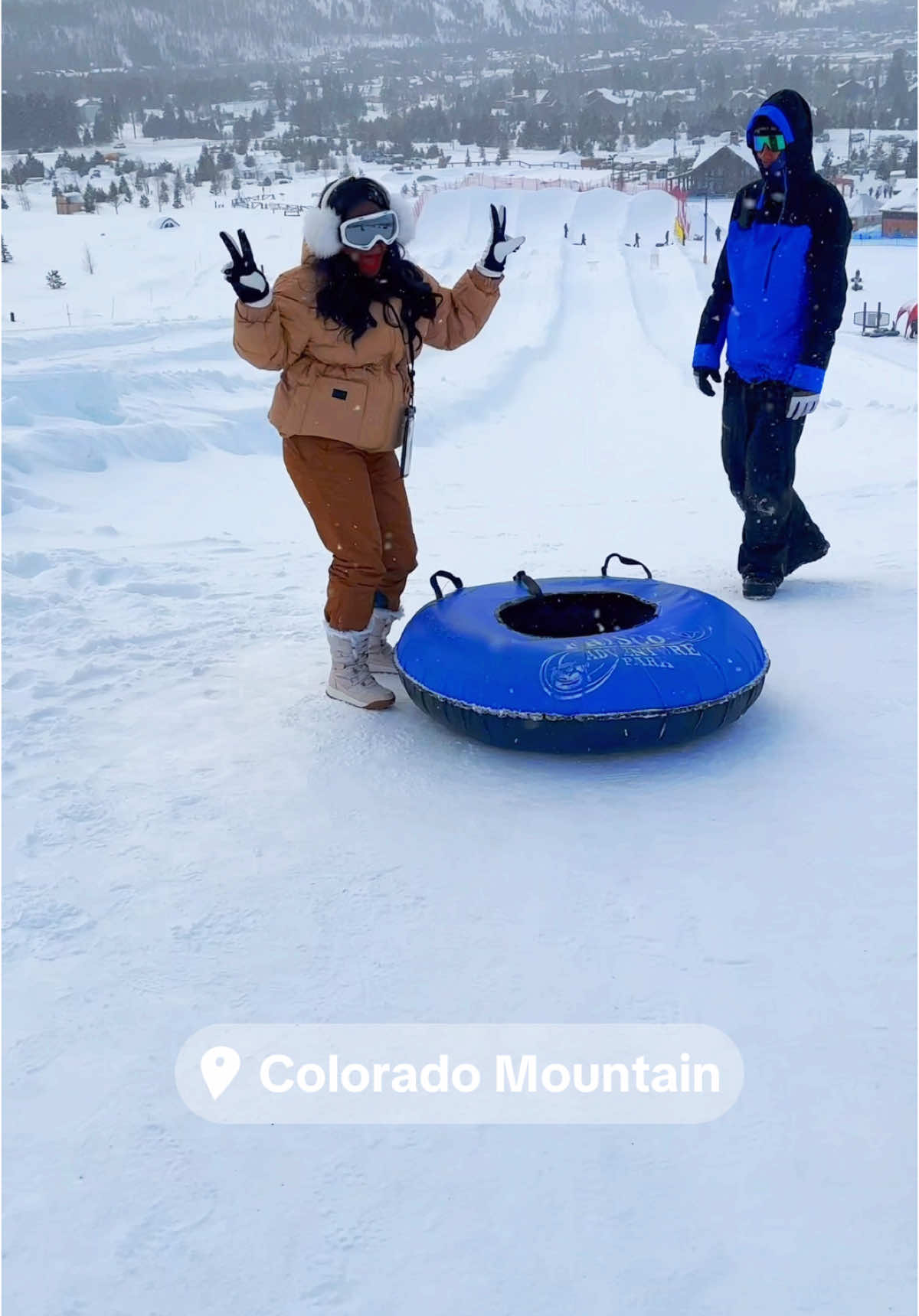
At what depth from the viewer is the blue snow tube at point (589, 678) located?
8.81 feet

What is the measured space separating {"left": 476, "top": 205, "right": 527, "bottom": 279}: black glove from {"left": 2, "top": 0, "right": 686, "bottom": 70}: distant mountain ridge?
15437cm

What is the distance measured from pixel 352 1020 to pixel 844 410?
9.20 meters

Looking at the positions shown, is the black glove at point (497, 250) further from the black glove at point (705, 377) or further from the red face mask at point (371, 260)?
the black glove at point (705, 377)

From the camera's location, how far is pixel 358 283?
119 inches

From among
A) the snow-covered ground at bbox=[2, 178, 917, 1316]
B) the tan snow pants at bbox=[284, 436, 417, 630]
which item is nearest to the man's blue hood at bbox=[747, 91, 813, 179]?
the snow-covered ground at bbox=[2, 178, 917, 1316]

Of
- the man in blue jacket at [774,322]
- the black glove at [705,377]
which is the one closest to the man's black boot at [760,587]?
the man in blue jacket at [774,322]

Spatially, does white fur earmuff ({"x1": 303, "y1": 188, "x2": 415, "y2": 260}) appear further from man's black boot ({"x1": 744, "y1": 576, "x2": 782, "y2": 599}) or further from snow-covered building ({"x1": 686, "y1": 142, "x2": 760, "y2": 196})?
snow-covered building ({"x1": 686, "y1": 142, "x2": 760, "y2": 196})

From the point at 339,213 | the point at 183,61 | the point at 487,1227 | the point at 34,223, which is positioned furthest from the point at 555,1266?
the point at 183,61

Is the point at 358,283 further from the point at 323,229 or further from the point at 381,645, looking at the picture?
the point at 381,645

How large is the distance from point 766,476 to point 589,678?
1.63 metres

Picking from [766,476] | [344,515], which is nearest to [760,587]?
[766,476]

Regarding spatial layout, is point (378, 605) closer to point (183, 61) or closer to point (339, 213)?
point (339, 213)

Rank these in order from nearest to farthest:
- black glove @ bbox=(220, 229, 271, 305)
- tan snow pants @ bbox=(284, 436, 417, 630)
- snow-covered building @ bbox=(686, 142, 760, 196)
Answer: black glove @ bbox=(220, 229, 271, 305), tan snow pants @ bbox=(284, 436, 417, 630), snow-covered building @ bbox=(686, 142, 760, 196)

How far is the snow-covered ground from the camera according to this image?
1466 mm
